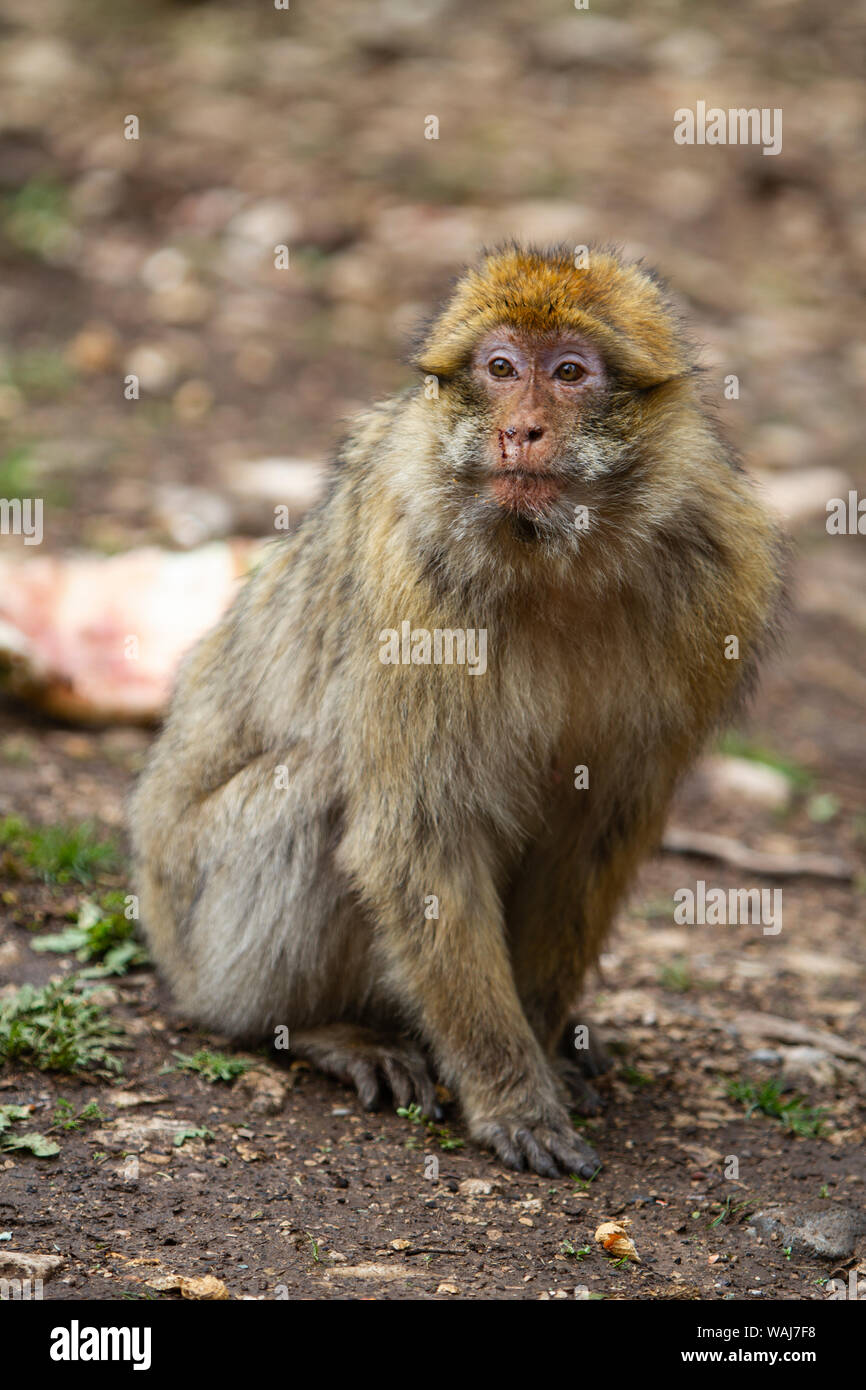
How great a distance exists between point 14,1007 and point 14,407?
5.64m

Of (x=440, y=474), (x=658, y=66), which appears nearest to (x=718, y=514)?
→ (x=440, y=474)

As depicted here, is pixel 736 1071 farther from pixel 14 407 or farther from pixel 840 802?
pixel 14 407

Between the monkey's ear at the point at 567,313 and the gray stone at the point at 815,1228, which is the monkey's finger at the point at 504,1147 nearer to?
the gray stone at the point at 815,1228

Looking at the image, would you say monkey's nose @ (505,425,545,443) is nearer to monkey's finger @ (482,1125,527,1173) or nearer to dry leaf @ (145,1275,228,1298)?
monkey's finger @ (482,1125,527,1173)

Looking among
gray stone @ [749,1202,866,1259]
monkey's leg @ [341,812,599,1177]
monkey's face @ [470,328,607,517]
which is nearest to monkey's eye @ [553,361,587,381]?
monkey's face @ [470,328,607,517]

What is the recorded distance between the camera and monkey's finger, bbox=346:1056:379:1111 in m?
4.48

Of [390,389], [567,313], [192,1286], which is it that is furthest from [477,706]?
[390,389]

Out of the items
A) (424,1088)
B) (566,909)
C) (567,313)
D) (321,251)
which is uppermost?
(321,251)

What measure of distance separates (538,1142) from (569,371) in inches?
84.6

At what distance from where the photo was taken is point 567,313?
3756 mm

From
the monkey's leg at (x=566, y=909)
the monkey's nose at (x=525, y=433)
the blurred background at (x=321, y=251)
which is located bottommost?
the monkey's leg at (x=566, y=909)

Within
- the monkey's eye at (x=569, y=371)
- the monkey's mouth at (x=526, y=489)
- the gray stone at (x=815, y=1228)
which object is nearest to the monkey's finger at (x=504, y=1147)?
the gray stone at (x=815, y=1228)

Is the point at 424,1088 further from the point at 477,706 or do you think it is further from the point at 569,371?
the point at 569,371

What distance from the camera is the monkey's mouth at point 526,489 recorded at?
12.1 feet
